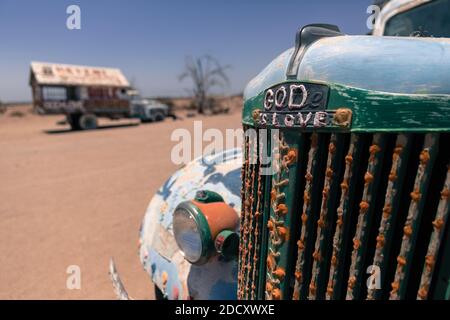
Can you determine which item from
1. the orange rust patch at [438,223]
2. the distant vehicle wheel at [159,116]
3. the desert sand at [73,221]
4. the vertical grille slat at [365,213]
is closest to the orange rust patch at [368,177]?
the vertical grille slat at [365,213]

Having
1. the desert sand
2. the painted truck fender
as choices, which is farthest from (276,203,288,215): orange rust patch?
the desert sand

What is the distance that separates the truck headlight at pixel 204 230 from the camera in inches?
66.9

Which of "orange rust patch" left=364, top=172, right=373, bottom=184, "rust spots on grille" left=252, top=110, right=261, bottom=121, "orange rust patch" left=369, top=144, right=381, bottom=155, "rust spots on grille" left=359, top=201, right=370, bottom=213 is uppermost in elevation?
"rust spots on grille" left=252, top=110, right=261, bottom=121

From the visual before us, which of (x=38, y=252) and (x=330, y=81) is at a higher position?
(x=330, y=81)

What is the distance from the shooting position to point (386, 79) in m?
1.01

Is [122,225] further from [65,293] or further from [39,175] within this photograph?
[39,175]

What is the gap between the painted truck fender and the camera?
1.84 metres

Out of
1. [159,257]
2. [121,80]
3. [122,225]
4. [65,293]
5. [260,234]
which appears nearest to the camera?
[260,234]

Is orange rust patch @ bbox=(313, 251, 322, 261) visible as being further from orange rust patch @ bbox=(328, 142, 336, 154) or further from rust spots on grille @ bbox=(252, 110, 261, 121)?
rust spots on grille @ bbox=(252, 110, 261, 121)

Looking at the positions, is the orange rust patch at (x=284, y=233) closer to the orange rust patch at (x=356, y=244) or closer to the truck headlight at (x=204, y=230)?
the orange rust patch at (x=356, y=244)

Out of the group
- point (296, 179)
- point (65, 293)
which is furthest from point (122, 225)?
point (296, 179)

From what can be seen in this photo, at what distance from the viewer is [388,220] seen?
1055mm

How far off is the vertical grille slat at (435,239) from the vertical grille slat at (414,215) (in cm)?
4

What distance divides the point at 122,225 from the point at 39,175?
→ 135 inches
